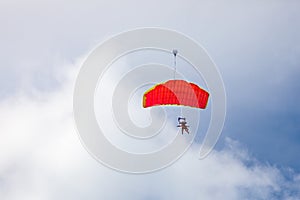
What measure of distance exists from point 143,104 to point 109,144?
5334 millimetres

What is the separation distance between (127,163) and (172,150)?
574 centimetres

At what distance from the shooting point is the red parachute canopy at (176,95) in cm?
5072

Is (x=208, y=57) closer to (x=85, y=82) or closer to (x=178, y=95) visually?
(x=178, y=95)

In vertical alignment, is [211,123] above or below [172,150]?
above

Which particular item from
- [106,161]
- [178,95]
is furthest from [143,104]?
[106,161]

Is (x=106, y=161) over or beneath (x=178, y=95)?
beneath

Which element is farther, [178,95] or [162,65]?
[162,65]

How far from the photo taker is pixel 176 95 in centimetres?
5103

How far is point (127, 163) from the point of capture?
50.4 m

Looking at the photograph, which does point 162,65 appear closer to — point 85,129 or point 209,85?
point 209,85

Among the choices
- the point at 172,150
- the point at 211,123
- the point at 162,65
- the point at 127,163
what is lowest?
the point at 127,163

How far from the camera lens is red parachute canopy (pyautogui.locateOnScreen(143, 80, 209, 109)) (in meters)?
50.7

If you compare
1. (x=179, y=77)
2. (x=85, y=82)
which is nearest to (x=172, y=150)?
(x=179, y=77)

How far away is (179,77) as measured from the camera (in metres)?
53.0
